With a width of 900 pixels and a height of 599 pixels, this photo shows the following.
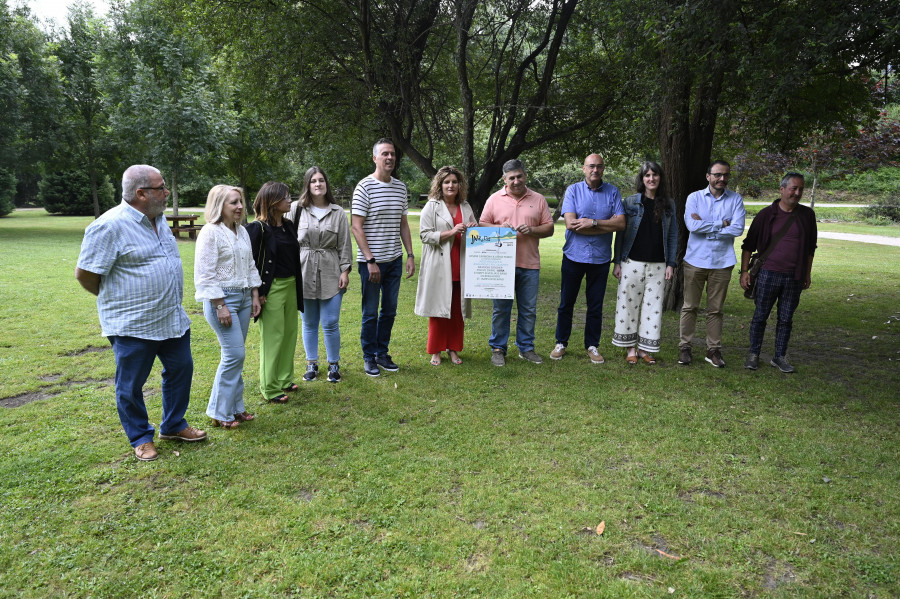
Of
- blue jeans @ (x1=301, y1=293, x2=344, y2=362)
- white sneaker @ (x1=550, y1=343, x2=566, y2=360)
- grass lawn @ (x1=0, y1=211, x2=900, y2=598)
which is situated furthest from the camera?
white sneaker @ (x1=550, y1=343, x2=566, y2=360)

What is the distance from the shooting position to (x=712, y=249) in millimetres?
6184

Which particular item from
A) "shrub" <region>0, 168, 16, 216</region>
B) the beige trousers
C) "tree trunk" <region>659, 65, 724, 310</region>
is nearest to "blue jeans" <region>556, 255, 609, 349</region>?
the beige trousers

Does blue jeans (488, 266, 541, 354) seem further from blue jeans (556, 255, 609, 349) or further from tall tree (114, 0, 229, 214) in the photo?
tall tree (114, 0, 229, 214)

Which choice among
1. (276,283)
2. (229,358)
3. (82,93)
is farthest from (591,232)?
(82,93)

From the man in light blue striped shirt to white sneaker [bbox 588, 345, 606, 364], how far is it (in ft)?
14.1

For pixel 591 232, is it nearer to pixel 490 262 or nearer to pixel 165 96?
pixel 490 262

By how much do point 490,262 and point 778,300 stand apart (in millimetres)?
3139

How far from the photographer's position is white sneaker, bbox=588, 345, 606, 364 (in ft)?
21.2

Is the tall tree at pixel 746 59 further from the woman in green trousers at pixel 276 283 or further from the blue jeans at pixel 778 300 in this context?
the woman in green trousers at pixel 276 283

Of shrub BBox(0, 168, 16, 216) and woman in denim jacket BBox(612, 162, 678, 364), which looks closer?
woman in denim jacket BBox(612, 162, 678, 364)

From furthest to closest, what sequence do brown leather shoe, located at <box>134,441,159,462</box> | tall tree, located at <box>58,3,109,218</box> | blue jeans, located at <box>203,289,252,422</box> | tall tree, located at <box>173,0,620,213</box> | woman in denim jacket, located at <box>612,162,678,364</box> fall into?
tall tree, located at <box>58,3,109,218</box>
tall tree, located at <box>173,0,620,213</box>
woman in denim jacket, located at <box>612,162,678,364</box>
blue jeans, located at <box>203,289,252,422</box>
brown leather shoe, located at <box>134,441,159,462</box>

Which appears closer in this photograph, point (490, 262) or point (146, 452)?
point (146, 452)

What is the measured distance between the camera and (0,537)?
3102 millimetres

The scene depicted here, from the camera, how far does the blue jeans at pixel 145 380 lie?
12.5ft
